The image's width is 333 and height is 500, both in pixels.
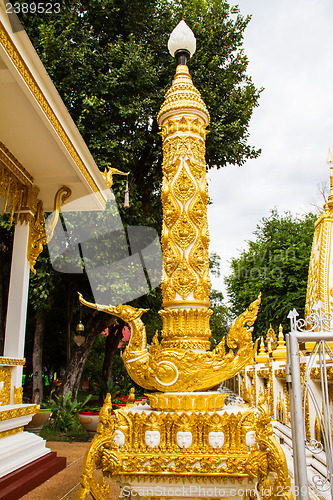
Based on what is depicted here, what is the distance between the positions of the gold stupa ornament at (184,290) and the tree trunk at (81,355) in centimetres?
631

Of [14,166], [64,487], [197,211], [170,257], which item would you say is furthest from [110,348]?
[197,211]

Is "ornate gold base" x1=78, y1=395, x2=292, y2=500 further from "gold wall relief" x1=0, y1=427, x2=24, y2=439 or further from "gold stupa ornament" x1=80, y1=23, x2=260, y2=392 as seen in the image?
"gold wall relief" x1=0, y1=427, x2=24, y2=439

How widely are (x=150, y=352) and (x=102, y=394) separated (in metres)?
8.36

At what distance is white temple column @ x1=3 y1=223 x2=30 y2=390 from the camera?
168 inches

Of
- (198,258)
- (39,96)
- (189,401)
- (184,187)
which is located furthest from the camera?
(184,187)

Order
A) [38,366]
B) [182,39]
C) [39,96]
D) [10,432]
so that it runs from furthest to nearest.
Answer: [38,366] < [182,39] < [10,432] < [39,96]

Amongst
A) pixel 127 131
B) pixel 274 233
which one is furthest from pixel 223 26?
pixel 274 233

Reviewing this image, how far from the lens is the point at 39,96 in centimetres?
312

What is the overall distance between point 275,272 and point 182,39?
10109 mm

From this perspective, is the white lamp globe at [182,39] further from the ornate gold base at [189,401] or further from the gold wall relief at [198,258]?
the ornate gold base at [189,401]

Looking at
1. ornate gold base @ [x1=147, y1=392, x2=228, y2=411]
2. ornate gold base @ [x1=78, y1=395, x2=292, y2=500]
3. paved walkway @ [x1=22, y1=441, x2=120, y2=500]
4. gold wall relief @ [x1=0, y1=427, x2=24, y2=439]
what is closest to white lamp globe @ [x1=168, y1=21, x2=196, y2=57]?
ornate gold base @ [x1=147, y1=392, x2=228, y2=411]

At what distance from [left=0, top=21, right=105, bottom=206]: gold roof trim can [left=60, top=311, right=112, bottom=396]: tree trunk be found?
5455 mm

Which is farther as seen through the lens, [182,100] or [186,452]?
[182,100]

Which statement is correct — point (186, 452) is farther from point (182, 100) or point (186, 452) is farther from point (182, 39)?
point (182, 39)
